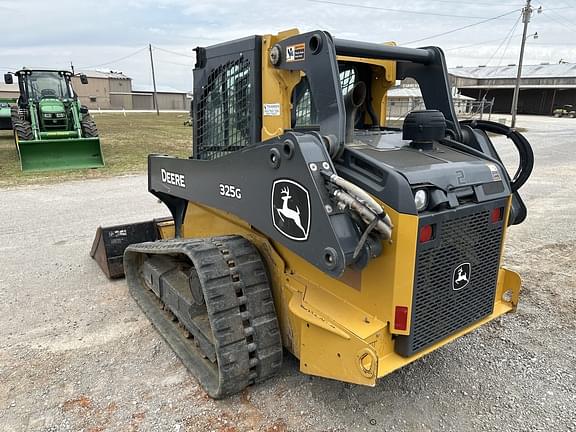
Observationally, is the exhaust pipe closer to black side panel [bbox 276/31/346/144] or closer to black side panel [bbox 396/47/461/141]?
black side panel [bbox 396/47/461/141]

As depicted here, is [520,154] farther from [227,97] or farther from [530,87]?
[530,87]

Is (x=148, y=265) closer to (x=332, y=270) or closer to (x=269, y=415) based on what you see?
(x=269, y=415)

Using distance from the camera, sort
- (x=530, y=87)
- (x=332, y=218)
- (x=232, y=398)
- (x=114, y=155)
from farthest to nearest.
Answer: (x=530, y=87) < (x=114, y=155) < (x=232, y=398) < (x=332, y=218)

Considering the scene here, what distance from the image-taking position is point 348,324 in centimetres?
245

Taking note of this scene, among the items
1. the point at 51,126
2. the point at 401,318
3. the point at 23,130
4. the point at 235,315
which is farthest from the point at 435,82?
the point at 51,126

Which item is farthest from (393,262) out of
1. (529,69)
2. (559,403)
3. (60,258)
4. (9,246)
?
(529,69)

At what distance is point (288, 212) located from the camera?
7.97 ft

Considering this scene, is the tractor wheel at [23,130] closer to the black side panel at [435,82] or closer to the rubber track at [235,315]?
the rubber track at [235,315]

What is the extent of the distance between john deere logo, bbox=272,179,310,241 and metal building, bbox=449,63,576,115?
4944cm

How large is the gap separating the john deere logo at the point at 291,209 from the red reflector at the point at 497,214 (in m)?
1.15

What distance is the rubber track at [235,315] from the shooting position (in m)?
2.76

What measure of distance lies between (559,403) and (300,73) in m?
2.64

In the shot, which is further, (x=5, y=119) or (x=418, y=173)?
(x=5, y=119)

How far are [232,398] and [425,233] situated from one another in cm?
160
